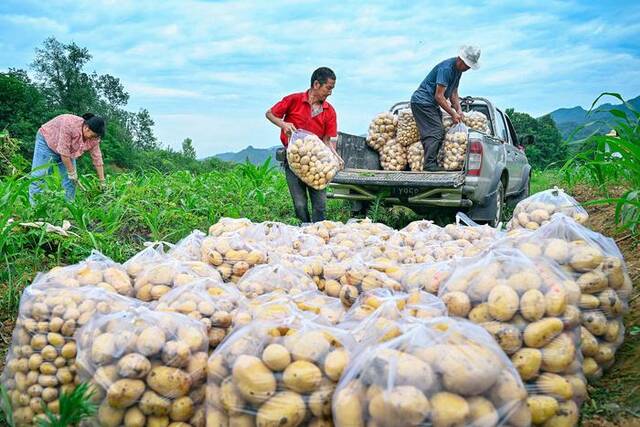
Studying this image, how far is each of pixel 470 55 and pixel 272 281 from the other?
5.59 meters

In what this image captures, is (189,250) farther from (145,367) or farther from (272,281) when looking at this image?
(145,367)

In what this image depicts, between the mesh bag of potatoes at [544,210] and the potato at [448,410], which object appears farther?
the mesh bag of potatoes at [544,210]

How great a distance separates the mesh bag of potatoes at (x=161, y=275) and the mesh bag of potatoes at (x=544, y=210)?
2047 millimetres

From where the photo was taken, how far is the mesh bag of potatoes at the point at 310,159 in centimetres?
585

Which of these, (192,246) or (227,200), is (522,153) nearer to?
(227,200)

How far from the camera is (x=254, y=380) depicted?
1870 millimetres

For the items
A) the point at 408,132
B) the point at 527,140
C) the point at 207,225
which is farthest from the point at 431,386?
the point at 527,140

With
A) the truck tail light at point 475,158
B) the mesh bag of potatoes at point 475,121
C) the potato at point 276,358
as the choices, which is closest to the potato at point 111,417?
the potato at point 276,358

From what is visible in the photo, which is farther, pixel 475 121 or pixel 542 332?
pixel 475 121

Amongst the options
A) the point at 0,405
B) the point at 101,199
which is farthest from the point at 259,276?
the point at 101,199

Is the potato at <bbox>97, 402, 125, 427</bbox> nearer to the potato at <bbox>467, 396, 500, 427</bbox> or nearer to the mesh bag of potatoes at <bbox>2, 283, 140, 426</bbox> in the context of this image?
the mesh bag of potatoes at <bbox>2, 283, 140, 426</bbox>

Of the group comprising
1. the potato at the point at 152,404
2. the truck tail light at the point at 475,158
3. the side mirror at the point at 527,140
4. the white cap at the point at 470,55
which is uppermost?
the white cap at the point at 470,55

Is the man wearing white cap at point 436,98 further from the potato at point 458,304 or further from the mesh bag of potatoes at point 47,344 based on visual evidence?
the mesh bag of potatoes at point 47,344

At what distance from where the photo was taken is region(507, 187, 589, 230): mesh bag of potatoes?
3705mm
